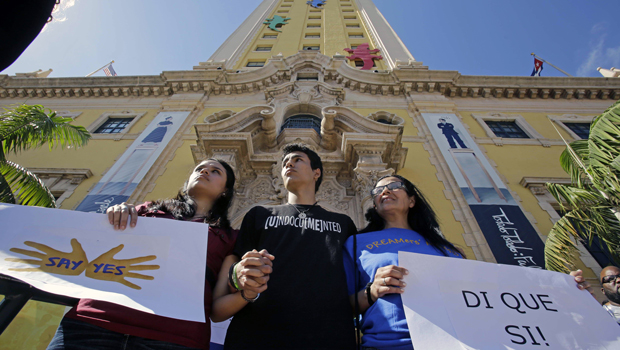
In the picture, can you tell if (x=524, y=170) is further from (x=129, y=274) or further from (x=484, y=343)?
(x=129, y=274)

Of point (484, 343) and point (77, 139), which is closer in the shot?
point (484, 343)

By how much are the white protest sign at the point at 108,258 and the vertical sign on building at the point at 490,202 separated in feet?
19.8

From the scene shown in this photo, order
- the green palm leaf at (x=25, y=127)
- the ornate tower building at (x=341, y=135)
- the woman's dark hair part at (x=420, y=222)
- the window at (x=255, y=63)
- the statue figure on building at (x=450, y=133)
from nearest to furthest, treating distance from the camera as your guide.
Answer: the woman's dark hair part at (x=420, y=222) → the green palm leaf at (x=25, y=127) → the ornate tower building at (x=341, y=135) → the statue figure on building at (x=450, y=133) → the window at (x=255, y=63)

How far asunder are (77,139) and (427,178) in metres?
8.31

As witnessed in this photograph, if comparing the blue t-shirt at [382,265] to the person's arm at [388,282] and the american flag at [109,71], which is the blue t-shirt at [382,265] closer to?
the person's arm at [388,282]

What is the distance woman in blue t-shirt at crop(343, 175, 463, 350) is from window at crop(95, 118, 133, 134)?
10831 mm

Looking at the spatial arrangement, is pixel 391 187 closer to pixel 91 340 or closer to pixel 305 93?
pixel 91 340

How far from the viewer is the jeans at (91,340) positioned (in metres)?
1.87

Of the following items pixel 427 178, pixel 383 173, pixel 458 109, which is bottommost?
pixel 383 173

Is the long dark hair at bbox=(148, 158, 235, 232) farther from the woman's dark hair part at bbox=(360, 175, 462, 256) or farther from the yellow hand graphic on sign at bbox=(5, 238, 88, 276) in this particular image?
the woman's dark hair part at bbox=(360, 175, 462, 256)

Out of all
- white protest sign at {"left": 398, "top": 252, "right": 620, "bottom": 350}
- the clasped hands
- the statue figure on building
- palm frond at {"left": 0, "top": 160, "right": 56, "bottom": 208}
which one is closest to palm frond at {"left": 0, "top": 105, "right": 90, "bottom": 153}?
palm frond at {"left": 0, "top": 160, "right": 56, "bottom": 208}

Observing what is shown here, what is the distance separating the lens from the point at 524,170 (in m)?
8.65

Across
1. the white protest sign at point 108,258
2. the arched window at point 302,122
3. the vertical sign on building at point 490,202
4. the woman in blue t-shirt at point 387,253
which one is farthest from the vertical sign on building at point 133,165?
the vertical sign on building at point 490,202

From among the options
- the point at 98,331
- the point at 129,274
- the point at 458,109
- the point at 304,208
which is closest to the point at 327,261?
the point at 304,208
